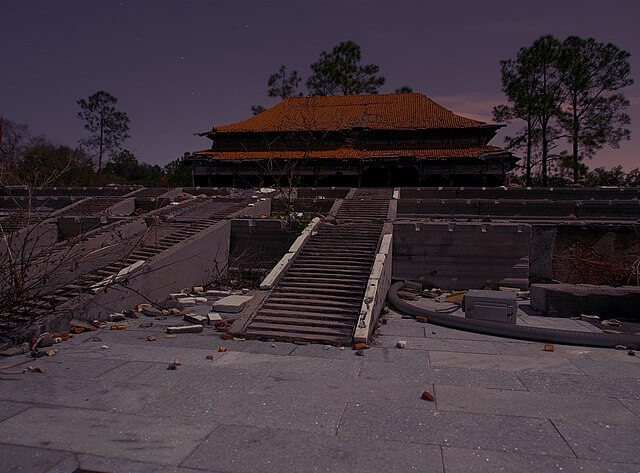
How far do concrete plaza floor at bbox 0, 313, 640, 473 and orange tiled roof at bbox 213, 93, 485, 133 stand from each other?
949 inches

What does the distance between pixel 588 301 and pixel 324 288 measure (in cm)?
556

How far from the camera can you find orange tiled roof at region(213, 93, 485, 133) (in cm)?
2998

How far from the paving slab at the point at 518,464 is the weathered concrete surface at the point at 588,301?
22.1 feet

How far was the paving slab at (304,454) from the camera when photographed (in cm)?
381

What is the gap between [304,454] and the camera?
401cm

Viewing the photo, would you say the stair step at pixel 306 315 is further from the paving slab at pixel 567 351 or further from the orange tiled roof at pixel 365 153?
the orange tiled roof at pixel 365 153

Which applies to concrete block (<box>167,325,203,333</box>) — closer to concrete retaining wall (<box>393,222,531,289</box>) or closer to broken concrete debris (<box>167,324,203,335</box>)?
broken concrete debris (<box>167,324,203,335</box>)

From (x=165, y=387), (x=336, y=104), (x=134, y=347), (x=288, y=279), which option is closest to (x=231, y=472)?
(x=165, y=387)

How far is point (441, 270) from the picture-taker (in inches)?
Result: 505

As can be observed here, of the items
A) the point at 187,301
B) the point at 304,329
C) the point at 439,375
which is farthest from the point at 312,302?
the point at 439,375

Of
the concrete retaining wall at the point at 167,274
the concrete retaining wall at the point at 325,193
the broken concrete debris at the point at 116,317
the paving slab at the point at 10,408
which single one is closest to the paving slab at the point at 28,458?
the paving slab at the point at 10,408

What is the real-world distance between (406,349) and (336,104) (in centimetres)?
2894

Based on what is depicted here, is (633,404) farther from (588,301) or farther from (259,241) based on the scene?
(259,241)

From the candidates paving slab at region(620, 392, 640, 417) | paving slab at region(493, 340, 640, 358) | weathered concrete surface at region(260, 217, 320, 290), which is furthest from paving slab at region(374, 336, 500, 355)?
weathered concrete surface at region(260, 217, 320, 290)
